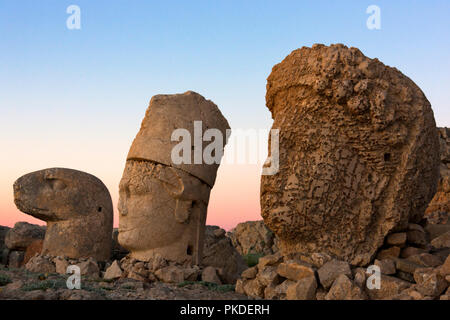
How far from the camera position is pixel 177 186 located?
7258 millimetres

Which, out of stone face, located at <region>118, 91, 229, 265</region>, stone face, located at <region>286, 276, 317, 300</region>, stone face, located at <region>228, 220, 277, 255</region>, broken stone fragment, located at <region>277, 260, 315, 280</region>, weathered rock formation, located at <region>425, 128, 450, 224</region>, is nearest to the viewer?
stone face, located at <region>286, 276, 317, 300</region>

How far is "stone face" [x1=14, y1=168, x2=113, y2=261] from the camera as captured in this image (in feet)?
28.1

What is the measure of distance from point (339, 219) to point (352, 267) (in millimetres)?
580

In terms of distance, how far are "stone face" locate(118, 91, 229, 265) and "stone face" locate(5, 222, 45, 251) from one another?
140 inches

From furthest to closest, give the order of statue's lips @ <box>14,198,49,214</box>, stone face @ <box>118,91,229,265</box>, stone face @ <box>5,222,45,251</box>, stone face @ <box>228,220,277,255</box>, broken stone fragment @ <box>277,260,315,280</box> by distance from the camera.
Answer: stone face @ <box>228,220,277,255</box>, stone face @ <box>5,222,45,251</box>, statue's lips @ <box>14,198,49,214</box>, stone face @ <box>118,91,229,265</box>, broken stone fragment @ <box>277,260,315,280</box>

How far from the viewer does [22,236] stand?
32.2 feet

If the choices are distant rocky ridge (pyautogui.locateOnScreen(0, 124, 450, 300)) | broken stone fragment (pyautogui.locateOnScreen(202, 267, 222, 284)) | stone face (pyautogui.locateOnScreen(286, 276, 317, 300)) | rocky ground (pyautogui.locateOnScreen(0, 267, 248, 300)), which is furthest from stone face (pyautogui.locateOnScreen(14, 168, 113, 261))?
stone face (pyautogui.locateOnScreen(286, 276, 317, 300))

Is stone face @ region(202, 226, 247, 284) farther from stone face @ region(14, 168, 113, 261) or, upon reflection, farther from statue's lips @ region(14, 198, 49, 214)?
statue's lips @ region(14, 198, 49, 214)

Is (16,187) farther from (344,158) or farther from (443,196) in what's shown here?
(443,196)

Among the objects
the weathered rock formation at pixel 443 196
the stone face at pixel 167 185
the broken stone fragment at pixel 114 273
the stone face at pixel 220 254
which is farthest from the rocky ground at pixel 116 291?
the weathered rock formation at pixel 443 196

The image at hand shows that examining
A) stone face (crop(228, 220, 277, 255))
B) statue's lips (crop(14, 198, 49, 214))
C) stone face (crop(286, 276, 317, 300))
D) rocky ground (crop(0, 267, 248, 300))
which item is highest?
statue's lips (crop(14, 198, 49, 214))

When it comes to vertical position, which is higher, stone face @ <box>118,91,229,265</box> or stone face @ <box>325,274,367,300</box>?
stone face @ <box>118,91,229,265</box>

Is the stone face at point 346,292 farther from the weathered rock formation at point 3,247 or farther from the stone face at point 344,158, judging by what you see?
the weathered rock formation at point 3,247

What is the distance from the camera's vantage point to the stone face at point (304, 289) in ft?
14.7
